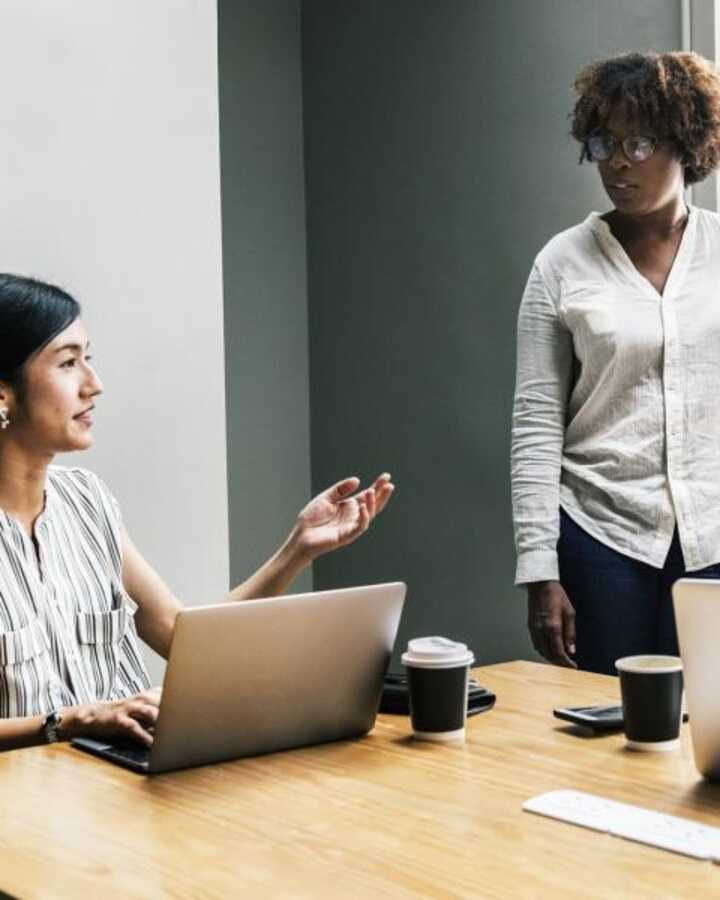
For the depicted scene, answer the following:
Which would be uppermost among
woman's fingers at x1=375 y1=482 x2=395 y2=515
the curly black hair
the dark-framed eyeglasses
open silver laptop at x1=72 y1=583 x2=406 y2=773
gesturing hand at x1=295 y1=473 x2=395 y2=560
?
the curly black hair

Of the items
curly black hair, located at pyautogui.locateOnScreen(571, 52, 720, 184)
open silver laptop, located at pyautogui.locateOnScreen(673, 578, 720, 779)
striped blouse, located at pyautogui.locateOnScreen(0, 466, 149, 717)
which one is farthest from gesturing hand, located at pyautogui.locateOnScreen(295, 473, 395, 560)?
curly black hair, located at pyautogui.locateOnScreen(571, 52, 720, 184)

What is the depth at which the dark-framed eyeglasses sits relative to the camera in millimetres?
2652

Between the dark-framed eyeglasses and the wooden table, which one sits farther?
the dark-framed eyeglasses

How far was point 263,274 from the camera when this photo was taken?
15.3 ft

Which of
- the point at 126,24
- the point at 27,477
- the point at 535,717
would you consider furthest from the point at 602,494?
the point at 126,24

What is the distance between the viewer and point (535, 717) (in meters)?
1.80

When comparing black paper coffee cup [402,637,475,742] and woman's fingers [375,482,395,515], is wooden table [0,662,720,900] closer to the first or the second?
black paper coffee cup [402,637,475,742]

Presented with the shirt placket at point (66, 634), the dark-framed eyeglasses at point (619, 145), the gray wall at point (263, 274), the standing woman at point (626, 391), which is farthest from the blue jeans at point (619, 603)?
the gray wall at point (263, 274)

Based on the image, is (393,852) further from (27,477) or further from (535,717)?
(27,477)

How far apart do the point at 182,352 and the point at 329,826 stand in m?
1.72

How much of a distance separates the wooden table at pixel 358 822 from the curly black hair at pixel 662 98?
55.1 inches

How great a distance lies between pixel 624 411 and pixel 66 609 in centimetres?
117

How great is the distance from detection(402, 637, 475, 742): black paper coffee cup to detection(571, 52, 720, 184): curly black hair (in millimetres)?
1391

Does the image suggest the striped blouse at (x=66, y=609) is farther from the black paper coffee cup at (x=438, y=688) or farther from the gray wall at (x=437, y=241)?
the gray wall at (x=437, y=241)
